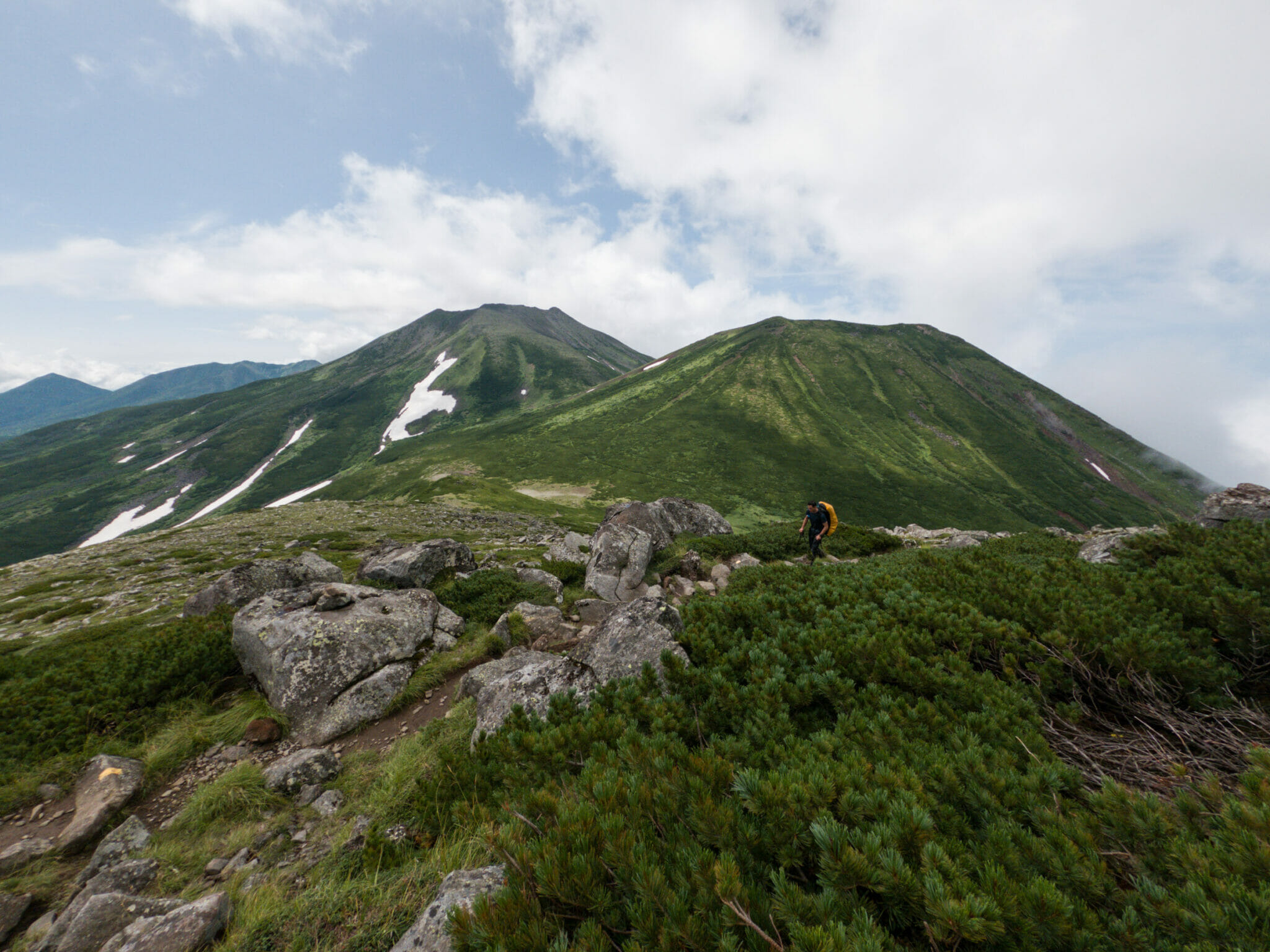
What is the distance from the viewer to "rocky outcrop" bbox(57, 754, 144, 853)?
22.9ft

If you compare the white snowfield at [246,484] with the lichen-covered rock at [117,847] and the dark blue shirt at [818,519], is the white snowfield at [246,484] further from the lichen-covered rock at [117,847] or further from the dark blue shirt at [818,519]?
the dark blue shirt at [818,519]

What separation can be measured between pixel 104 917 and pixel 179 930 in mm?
1305

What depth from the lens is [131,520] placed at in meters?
127

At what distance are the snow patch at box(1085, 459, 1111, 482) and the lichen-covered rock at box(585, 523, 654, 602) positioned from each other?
518 ft

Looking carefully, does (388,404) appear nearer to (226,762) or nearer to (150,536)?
(150,536)

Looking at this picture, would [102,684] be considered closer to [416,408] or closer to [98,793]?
[98,793]

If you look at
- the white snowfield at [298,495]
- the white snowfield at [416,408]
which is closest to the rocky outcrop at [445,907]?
the white snowfield at [298,495]

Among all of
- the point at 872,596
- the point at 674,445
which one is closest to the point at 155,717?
the point at 872,596

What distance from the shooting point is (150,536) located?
52531 mm

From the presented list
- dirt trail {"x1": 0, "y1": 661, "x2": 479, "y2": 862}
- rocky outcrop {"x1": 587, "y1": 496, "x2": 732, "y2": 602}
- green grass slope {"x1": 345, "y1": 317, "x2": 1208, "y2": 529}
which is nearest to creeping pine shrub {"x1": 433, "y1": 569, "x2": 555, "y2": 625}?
rocky outcrop {"x1": 587, "y1": 496, "x2": 732, "y2": 602}

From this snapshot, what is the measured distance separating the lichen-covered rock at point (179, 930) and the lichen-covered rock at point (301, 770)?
349 centimetres

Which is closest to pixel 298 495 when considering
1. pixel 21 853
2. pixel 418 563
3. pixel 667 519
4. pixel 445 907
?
pixel 418 563

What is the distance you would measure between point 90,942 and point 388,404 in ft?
700

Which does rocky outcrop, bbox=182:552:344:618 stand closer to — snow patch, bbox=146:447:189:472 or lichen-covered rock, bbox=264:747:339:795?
lichen-covered rock, bbox=264:747:339:795
